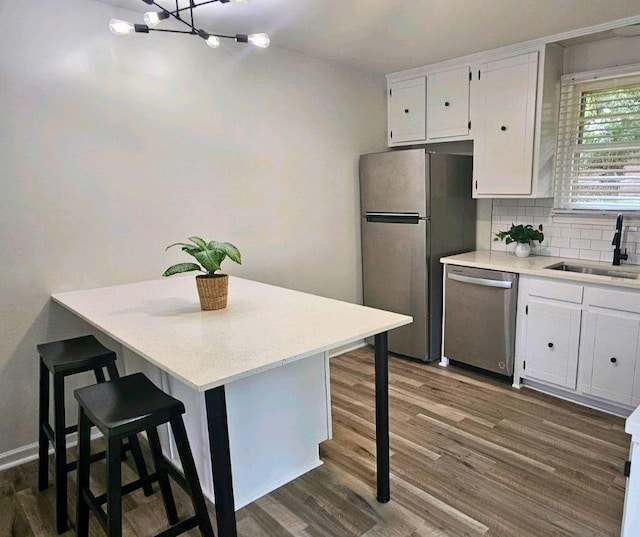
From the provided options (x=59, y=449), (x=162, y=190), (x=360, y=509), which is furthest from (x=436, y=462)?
(x=162, y=190)

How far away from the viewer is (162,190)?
2744 millimetres

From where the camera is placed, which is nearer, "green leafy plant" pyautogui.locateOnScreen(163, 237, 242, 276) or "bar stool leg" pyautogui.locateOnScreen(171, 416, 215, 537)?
"bar stool leg" pyautogui.locateOnScreen(171, 416, 215, 537)

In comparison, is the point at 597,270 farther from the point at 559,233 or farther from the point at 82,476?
the point at 82,476

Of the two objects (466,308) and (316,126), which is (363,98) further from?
(466,308)

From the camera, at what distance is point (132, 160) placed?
2.62 m

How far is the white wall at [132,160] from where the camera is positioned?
90.3 inches

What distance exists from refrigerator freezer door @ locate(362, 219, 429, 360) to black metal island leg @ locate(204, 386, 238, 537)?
2.38m

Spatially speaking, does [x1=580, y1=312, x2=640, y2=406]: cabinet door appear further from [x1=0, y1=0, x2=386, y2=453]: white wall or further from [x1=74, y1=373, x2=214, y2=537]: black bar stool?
[x1=74, y1=373, x2=214, y2=537]: black bar stool

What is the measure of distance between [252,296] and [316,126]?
1708 mm

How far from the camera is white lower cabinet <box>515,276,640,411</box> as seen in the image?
8.64ft

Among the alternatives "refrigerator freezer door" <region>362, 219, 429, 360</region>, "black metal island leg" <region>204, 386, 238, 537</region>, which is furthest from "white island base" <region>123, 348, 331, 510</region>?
"refrigerator freezer door" <region>362, 219, 429, 360</region>

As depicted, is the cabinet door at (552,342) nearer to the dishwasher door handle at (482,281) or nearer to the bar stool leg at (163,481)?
the dishwasher door handle at (482,281)

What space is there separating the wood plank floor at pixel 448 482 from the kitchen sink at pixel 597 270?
2.90 ft

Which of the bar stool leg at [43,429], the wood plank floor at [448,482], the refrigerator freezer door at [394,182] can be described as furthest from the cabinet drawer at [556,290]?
the bar stool leg at [43,429]
